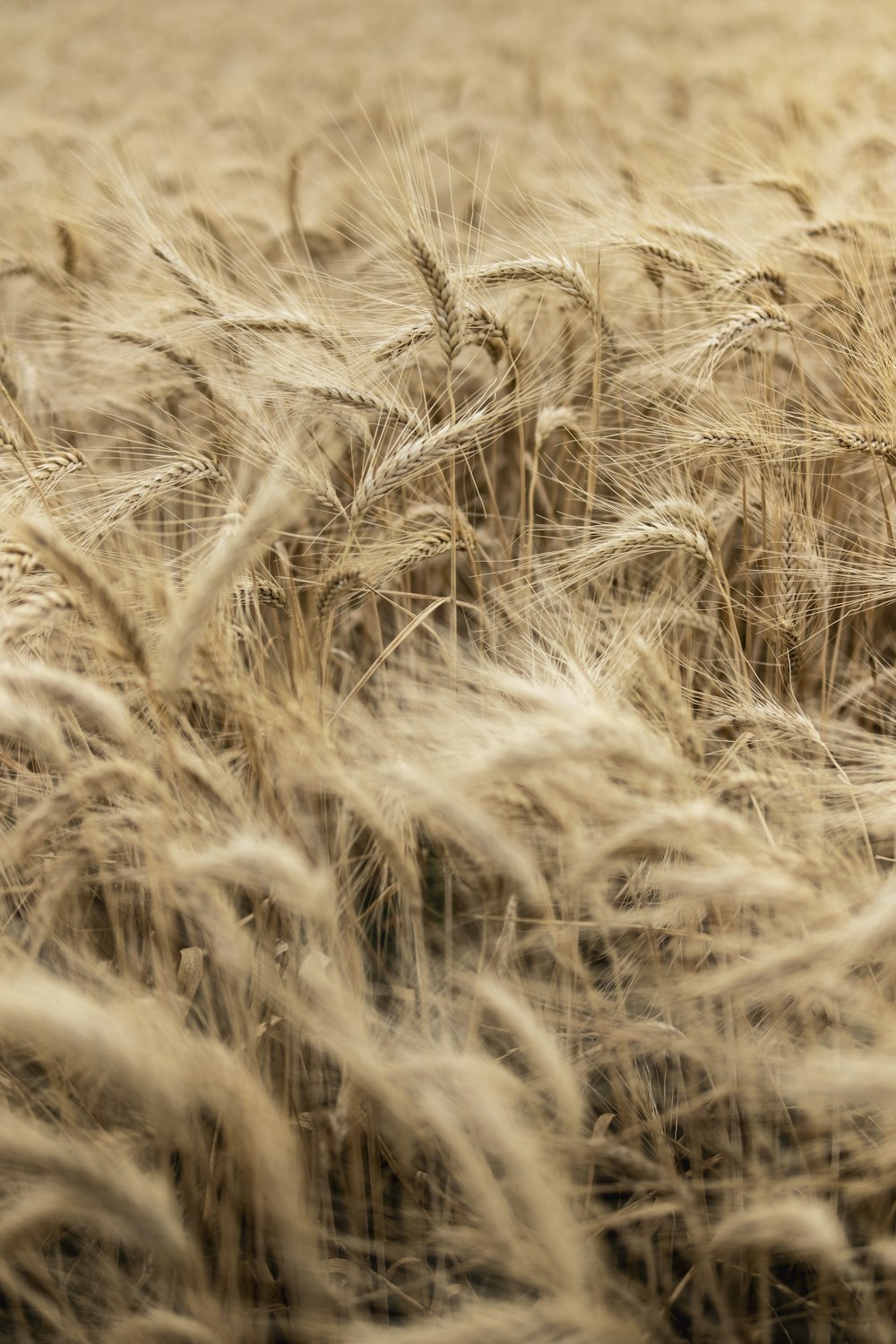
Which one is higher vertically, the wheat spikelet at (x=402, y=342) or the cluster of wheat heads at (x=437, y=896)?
the wheat spikelet at (x=402, y=342)

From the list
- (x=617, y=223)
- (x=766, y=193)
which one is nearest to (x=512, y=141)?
(x=766, y=193)

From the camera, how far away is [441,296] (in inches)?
48.1

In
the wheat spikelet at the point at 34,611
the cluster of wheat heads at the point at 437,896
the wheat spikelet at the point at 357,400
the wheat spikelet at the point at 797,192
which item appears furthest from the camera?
the wheat spikelet at the point at 797,192

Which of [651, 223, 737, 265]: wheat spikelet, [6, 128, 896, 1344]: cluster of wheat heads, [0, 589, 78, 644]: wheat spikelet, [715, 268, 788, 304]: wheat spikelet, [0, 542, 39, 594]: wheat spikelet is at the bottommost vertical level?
[6, 128, 896, 1344]: cluster of wheat heads

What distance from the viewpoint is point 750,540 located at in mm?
1627

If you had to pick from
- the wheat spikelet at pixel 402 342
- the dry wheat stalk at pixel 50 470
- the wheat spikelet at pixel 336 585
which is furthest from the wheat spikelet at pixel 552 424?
the dry wheat stalk at pixel 50 470

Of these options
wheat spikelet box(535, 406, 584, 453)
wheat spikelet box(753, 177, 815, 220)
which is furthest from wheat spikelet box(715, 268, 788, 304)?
wheat spikelet box(753, 177, 815, 220)

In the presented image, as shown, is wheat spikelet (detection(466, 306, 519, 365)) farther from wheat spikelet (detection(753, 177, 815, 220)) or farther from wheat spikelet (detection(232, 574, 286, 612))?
wheat spikelet (detection(753, 177, 815, 220))

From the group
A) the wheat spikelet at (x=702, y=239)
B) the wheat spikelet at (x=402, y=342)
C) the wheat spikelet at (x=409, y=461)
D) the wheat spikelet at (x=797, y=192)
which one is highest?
the wheat spikelet at (x=797, y=192)

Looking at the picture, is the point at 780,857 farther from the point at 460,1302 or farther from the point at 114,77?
the point at 114,77

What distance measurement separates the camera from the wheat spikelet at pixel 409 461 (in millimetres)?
1179

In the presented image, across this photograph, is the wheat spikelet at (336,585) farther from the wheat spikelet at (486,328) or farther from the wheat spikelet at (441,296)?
the wheat spikelet at (486,328)

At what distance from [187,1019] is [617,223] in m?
1.47

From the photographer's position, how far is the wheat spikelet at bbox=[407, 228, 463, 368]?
1.21 m
